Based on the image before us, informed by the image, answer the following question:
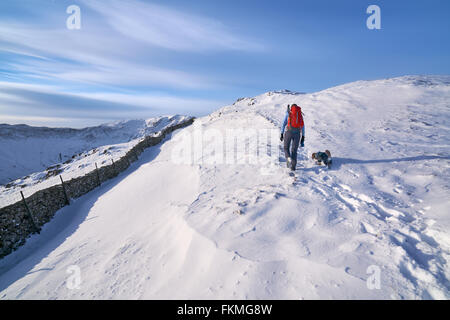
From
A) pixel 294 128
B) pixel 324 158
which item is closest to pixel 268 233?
pixel 294 128

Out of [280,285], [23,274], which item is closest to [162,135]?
[23,274]

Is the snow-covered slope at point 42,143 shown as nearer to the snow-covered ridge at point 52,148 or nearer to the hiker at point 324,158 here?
the snow-covered ridge at point 52,148

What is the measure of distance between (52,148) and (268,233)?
6165 centimetres

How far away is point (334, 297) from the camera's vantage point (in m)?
2.32

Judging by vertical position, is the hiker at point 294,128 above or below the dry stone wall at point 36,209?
above

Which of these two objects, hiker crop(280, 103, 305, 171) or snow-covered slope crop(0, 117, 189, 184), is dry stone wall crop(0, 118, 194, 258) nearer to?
hiker crop(280, 103, 305, 171)

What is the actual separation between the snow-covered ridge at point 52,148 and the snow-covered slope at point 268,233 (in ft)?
53.8

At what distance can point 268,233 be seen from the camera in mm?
3496

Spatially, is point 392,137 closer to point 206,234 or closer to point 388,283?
point 388,283

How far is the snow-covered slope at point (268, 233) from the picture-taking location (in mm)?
2609

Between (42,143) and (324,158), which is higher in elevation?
(42,143)

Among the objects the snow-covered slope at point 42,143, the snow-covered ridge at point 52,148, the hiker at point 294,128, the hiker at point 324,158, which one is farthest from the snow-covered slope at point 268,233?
the snow-covered slope at point 42,143

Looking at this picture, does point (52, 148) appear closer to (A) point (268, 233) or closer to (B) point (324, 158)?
(B) point (324, 158)
